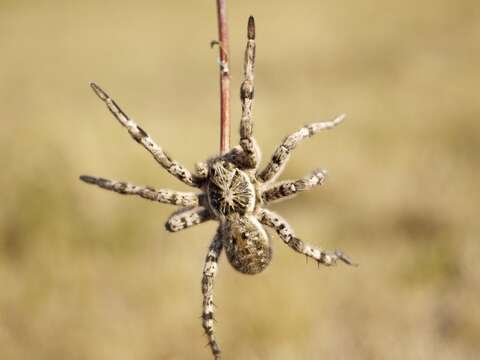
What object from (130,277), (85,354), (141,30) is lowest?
(85,354)

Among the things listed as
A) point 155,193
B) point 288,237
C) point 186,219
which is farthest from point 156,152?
point 288,237

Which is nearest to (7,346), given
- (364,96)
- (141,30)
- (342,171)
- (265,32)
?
(342,171)

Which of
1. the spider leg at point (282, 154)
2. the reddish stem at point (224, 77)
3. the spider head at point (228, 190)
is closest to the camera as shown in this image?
the reddish stem at point (224, 77)

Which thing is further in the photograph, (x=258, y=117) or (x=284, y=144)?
(x=258, y=117)

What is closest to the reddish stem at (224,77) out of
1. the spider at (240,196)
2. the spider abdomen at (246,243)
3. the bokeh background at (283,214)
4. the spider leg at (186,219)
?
the spider at (240,196)

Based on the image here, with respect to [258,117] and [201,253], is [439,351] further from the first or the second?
[258,117]

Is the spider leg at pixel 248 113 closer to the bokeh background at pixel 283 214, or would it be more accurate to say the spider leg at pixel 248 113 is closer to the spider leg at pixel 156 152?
the spider leg at pixel 156 152

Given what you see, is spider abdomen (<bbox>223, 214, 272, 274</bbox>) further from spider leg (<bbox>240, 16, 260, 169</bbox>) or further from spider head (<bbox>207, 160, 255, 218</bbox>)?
spider leg (<bbox>240, 16, 260, 169</bbox>)

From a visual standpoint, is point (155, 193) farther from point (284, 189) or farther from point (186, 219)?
point (284, 189)
